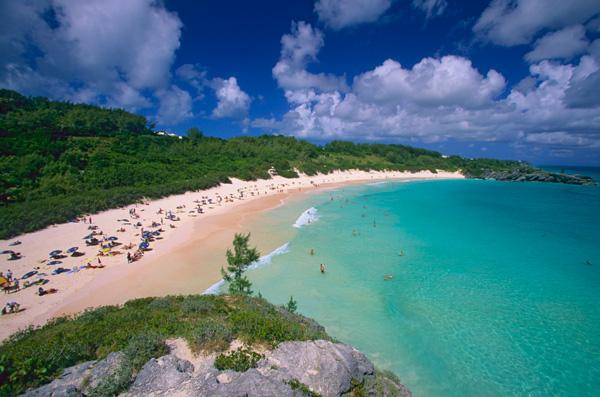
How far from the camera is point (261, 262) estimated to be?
25.3 metres

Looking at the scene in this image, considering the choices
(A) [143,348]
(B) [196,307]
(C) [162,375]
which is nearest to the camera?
(C) [162,375]

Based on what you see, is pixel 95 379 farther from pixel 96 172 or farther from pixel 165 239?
pixel 96 172

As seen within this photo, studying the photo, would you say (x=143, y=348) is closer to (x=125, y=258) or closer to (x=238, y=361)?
(x=238, y=361)

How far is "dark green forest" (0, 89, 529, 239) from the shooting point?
36.2 m

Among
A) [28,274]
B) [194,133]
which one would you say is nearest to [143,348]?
[28,274]

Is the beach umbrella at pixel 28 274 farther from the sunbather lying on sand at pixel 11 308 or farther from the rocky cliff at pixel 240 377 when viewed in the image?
the rocky cliff at pixel 240 377

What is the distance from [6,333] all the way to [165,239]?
51.5 feet

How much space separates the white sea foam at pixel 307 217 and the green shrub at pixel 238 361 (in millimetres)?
29185

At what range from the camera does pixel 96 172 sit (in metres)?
48.4

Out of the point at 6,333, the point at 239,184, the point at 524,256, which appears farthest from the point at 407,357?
the point at 239,184

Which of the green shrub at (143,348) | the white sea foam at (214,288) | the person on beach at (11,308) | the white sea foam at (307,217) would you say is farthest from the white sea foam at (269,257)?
the green shrub at (143,348)

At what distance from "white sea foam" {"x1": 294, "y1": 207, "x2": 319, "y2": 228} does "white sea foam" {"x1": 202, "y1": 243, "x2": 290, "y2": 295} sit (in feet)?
28.6

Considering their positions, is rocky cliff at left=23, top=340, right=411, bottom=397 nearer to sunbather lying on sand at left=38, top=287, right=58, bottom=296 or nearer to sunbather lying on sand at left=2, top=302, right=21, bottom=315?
sunbather lying on sand at left=2, top=302, right=21, bottom=315

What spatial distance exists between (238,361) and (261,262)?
17681mm
